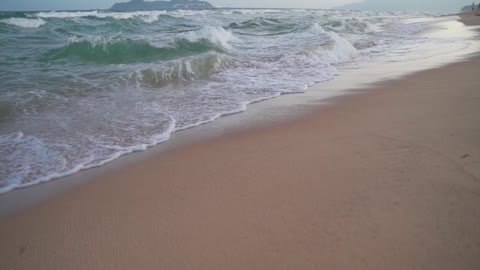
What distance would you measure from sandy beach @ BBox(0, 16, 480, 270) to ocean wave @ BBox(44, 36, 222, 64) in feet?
23.3

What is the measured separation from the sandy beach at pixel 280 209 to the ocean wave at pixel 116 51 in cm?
711

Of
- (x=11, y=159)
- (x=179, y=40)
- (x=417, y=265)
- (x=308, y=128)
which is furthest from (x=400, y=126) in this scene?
(x=179, y=40)

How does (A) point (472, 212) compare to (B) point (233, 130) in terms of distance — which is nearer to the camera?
(A) point (472, 212)

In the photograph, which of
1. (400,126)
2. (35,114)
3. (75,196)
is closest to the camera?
(75,196)

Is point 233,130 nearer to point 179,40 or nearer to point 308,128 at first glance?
point 308,128

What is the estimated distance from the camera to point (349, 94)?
5160 mm

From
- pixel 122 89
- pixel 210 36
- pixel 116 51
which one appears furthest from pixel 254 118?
pixel 210 36

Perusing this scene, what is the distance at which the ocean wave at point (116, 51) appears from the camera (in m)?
9.37

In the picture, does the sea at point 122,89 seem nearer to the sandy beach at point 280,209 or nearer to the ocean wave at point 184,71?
the ocean wave at point 184,71

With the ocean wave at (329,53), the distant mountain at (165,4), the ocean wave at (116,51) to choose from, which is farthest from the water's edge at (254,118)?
the distant mountain at (165,4)

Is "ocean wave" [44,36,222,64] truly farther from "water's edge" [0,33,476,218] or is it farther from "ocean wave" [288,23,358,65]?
"water's edge" [0,33,476,218]

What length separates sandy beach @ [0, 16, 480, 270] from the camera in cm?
172

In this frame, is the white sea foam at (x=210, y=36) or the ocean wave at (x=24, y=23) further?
the ocean wave at (x=24, y=23)

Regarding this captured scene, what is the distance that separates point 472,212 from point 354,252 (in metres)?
0.84
